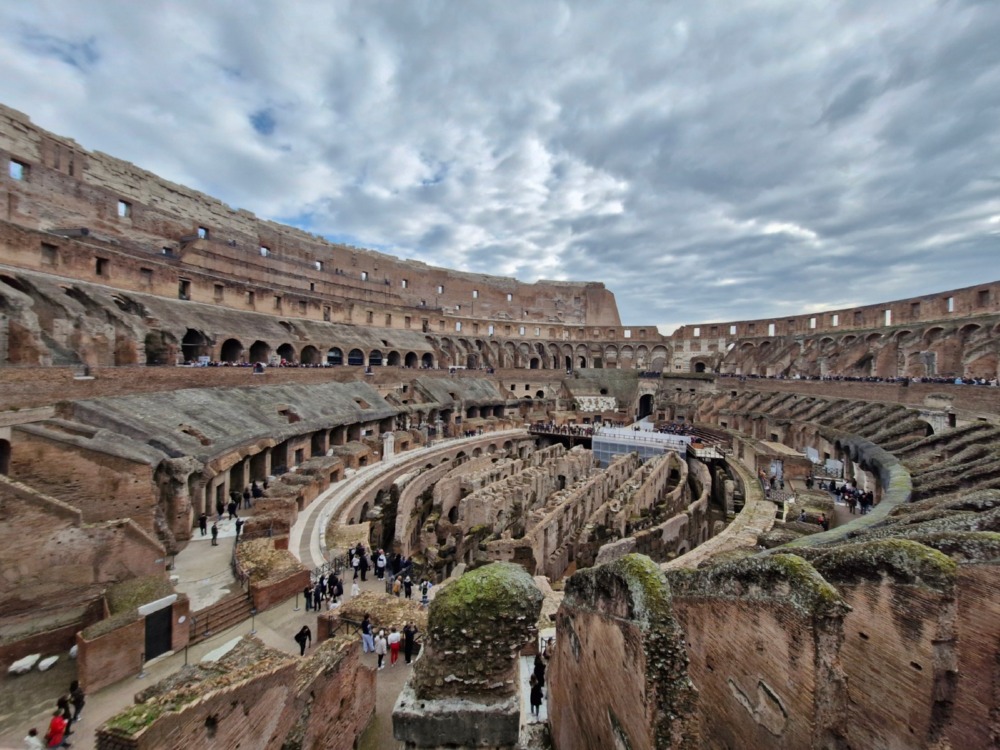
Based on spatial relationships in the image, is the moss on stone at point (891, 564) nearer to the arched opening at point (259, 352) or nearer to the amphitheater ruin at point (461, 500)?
the amphitheater ruin at point (461, 500)

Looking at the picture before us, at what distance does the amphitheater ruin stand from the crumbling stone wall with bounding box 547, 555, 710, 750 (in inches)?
0.9

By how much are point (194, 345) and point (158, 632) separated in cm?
1916

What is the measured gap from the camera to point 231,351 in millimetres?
25672

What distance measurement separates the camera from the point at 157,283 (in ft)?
71.5

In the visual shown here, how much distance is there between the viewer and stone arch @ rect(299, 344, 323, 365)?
2861 cm

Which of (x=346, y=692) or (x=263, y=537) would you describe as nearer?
(x=346, y=692)

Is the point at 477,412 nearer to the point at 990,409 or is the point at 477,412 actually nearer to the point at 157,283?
the point at 157,283

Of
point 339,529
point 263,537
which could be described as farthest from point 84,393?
point 339,529

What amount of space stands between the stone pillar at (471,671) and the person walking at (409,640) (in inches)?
174

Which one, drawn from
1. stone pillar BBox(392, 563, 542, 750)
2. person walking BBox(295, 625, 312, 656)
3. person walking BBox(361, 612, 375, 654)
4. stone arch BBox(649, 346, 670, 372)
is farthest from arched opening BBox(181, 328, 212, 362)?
stone arch BBox(649, 346, 670, 372)

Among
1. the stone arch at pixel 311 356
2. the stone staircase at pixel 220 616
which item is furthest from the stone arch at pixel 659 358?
the stone staircase at pixel 220 616

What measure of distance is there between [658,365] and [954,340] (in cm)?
2469

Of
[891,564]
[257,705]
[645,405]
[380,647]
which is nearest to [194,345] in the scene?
[380,647]

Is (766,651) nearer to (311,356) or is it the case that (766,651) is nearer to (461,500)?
(461,500)
